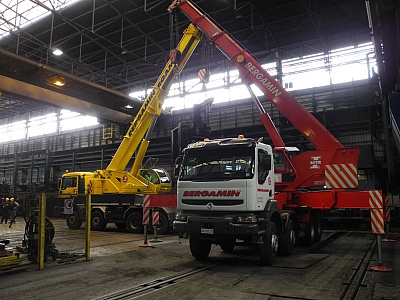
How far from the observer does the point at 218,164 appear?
Result: 22.3 feet

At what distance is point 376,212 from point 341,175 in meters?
1.84

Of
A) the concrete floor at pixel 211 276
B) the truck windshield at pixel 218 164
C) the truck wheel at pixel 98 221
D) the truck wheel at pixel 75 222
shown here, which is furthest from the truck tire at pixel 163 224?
the truck windshield at pixel 218 164

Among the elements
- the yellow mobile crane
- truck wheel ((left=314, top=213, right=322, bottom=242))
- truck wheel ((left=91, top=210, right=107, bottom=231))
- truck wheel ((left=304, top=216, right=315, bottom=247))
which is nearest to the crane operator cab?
the yellow mobile crane

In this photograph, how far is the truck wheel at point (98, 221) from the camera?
568 inches

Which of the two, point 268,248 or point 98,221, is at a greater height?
point 268,248

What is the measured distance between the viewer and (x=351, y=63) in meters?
19.2

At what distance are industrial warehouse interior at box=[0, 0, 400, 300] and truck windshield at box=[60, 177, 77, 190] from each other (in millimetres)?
419

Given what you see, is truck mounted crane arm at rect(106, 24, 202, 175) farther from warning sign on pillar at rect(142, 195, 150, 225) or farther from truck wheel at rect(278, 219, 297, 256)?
truck wheel at rect(278, 219, 297, 256)

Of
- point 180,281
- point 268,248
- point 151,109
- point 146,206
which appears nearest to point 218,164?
point 268,248

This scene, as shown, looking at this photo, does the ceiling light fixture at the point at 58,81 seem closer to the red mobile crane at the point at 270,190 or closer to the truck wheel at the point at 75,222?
the truck wheel at the point at 75,222

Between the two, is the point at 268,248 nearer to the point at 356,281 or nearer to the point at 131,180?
the point at 356,281

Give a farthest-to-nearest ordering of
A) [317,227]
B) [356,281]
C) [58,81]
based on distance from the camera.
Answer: [58,81], [317,227], [356,281]

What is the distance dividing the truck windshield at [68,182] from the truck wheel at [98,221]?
6.11 ft

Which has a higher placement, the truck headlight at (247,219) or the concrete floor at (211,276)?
the truck headlight at (247,219)
